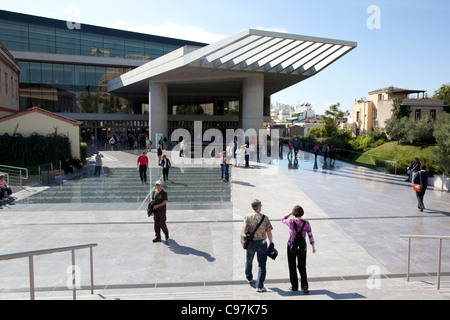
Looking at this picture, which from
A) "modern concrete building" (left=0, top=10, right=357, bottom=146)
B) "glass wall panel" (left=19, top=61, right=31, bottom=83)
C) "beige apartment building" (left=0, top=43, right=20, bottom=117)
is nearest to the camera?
"beige apartment building" (left=0, top=43, right=20, bottom=117)

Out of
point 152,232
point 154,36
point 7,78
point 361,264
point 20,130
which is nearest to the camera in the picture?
point 361,264

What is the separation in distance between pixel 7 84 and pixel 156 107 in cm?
1168

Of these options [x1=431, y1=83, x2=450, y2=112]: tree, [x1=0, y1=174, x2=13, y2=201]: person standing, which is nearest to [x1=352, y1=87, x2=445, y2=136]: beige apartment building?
[x1=431, y1=83, x2=450, y2=112]: tree

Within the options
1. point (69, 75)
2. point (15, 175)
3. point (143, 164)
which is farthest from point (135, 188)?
point (69, 75)

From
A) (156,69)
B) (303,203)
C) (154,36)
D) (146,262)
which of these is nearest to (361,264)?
(146,262)

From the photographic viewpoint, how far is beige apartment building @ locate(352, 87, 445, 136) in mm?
37594

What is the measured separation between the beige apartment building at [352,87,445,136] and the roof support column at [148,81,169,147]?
25.7 m

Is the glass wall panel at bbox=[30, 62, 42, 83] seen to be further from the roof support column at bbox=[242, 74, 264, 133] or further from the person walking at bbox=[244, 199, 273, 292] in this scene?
the person walking at bbox=[244, 199, 273, 292]

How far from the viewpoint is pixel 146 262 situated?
6.94 meters

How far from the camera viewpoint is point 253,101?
3034 centimetres

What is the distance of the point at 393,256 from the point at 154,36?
1833 inches

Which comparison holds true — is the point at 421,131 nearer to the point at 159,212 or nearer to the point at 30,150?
the point at 159,212

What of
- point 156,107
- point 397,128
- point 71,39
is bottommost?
point 397,128
